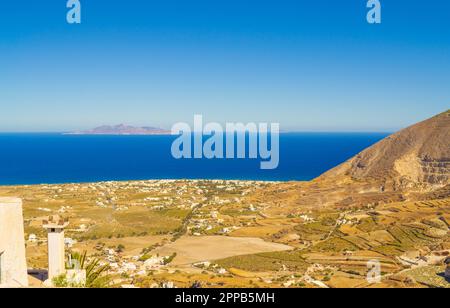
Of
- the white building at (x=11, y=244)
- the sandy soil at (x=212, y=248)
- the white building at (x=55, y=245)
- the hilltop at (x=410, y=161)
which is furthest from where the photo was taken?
the hilltop at (x=410, y=161)

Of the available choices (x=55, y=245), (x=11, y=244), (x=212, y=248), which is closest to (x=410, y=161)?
(x=212, y=248)

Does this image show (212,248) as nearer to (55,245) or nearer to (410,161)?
(55,245)

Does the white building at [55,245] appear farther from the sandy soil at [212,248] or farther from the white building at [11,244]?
the sandy soil at [212,248]

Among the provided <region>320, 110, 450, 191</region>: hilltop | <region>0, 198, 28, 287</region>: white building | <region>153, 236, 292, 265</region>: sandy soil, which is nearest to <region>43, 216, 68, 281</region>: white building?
<region>0, 198, 28, 287</region>: white building

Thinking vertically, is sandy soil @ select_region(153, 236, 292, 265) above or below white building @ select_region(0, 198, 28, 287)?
below

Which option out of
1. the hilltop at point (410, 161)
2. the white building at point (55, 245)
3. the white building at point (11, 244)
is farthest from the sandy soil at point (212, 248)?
the white building at point (11, 244)

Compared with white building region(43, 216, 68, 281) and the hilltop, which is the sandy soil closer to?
white building region(43, 216, 68, 281)
